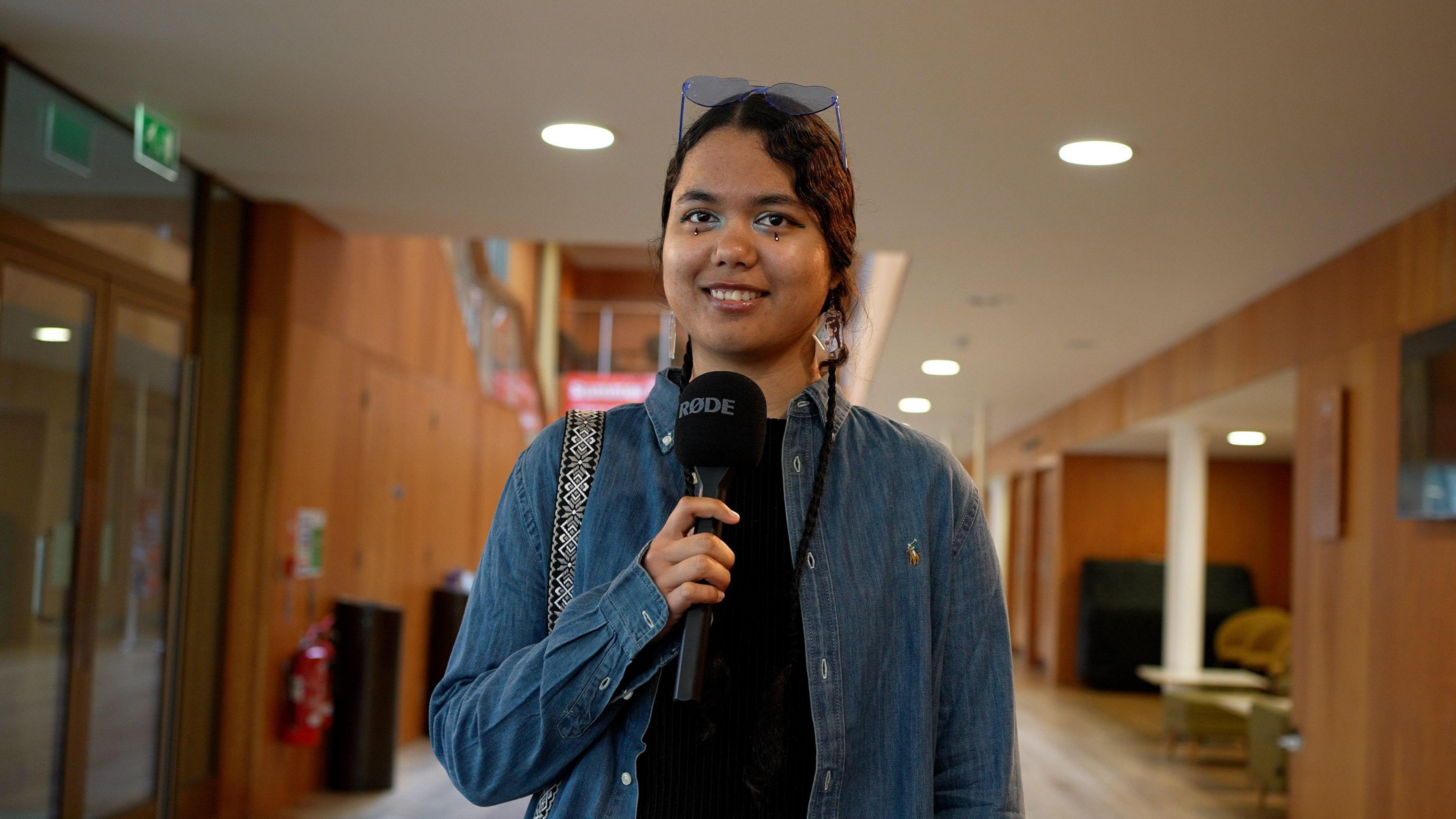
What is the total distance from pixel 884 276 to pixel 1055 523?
6.63 meters

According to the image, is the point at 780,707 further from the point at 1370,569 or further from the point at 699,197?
the point at 1370,569

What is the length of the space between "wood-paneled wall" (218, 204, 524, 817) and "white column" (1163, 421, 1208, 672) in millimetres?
5836

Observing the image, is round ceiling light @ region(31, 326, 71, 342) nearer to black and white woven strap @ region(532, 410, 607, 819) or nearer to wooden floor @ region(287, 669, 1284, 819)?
wooden floor @ region(287, 669, 1284, 819)

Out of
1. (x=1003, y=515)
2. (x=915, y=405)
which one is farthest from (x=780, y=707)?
(x=1003, y=515)

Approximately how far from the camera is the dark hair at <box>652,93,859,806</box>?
1.14m

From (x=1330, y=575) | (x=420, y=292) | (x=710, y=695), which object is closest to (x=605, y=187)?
(x=420, y=292)

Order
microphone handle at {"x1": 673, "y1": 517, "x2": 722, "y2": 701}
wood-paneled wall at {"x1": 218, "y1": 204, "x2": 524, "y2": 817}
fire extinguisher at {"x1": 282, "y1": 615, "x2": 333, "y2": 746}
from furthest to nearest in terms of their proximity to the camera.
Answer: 1. fire extinguisher at {"x1": 282, "y1": 615, "x2": 333, "y2": 746}
2. wood-paneled wall at {"x1": 218, "y1": 204, "x2": 524, "y2": 817}
3. microphone handle at {"x1": 673, "y1": 517, "x2": 722, "y2": 701}

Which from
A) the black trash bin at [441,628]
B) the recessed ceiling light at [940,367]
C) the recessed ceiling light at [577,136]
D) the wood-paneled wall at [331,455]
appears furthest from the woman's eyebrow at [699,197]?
the recessed ceiling light at [940,367]

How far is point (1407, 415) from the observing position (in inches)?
205

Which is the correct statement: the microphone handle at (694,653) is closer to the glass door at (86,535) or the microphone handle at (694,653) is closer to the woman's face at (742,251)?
the woman's face at (742,251)

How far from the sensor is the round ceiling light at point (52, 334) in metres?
4.37

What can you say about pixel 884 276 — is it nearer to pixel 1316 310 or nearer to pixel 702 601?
pixel 1316 310

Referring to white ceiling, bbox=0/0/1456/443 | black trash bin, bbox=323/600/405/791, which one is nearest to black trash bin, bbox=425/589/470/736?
black trash bin, bbox=323/600/405/791

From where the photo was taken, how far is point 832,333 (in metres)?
1.40
